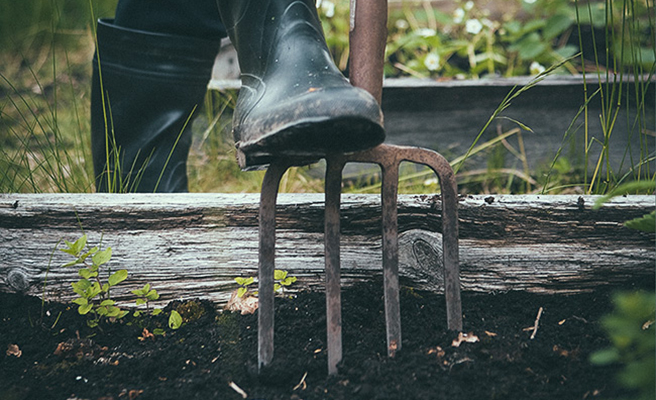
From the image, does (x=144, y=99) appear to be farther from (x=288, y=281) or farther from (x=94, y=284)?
(x=288, y=281)

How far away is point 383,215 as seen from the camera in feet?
3.45

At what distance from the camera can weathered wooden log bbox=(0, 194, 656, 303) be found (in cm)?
117

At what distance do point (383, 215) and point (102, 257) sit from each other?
0.60 metres

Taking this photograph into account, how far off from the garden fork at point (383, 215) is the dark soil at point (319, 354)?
0.05 m

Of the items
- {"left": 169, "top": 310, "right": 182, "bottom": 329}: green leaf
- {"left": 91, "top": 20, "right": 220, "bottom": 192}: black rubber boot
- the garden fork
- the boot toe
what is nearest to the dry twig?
the garden fork

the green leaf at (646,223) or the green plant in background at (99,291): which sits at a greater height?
the green leaf at (646,223)

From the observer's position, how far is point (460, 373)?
93 cm

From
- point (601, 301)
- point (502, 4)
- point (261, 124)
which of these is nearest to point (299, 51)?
point (261, 124)

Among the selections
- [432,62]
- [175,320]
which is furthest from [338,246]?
[432,62]

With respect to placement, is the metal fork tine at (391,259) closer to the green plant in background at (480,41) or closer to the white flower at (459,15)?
the green plant in background at (480,41)

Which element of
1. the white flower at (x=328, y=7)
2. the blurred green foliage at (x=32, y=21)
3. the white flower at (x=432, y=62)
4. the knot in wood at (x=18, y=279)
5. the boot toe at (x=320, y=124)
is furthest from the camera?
the blurred green foliage at (x=32, y=21)

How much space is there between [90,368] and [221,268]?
0.34 m

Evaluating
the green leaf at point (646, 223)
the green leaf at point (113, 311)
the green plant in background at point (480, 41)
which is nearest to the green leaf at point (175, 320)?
the green leaf at point (113, 311)

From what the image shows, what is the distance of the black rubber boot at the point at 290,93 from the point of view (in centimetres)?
88
